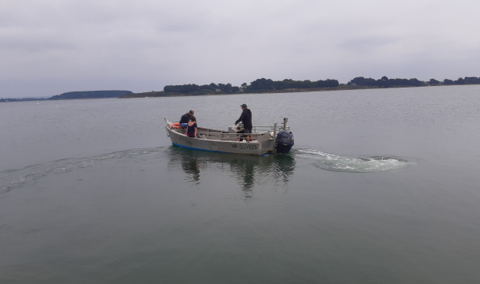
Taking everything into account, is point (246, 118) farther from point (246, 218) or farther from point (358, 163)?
point (246, 218)

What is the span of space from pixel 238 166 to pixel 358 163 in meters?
6.11

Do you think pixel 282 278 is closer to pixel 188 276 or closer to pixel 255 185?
pixel 188 276

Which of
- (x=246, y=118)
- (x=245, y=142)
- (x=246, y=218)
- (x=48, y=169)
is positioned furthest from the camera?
(x=246, y=118)

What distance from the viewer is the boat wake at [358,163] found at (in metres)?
14.7

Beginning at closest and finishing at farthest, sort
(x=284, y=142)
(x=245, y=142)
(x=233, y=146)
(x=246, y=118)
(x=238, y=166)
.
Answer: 1. (x=238, y=166)
2. (x=284, y=142)
3. (x=245, y=142)
4. (x=233, y=146)
5. (x=246, y=118)

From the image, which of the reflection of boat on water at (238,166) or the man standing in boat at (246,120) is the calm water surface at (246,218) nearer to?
the reflection of boat on water at (238,166)

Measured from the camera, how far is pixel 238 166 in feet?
53.4

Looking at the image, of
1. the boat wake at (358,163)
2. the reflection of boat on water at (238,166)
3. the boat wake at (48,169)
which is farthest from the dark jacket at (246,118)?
the boat wake at (48,169)

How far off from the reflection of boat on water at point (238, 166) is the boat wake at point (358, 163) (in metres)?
1.61

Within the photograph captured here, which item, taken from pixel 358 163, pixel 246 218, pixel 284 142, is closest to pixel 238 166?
pixel 284 142

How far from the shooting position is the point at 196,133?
20375 mm

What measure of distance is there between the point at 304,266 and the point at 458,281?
3.22 meters

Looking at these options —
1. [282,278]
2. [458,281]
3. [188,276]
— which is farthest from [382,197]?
[188,276]

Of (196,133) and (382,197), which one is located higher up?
(196,133)
